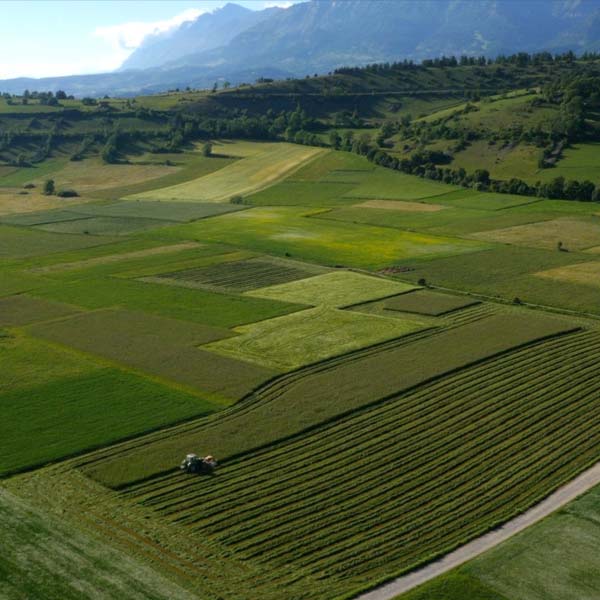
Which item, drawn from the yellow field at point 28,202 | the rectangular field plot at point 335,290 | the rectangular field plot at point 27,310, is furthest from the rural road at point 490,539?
the yellow field at point 28,202

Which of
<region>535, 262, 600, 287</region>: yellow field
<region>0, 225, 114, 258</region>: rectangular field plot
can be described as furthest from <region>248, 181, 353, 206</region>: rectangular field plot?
<region>535, 262, 600, 287</region>: yellow field

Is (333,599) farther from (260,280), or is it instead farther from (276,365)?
(260,280)

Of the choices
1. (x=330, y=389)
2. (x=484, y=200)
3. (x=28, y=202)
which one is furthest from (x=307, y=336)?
(x=28, y=202)

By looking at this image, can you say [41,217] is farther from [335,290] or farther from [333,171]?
[335,290]

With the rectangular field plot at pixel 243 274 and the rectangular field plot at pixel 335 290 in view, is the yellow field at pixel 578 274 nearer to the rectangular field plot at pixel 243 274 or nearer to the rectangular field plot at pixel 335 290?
the rectangular field plot at pixel 335 290

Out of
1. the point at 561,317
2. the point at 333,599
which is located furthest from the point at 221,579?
the point at 561,317
